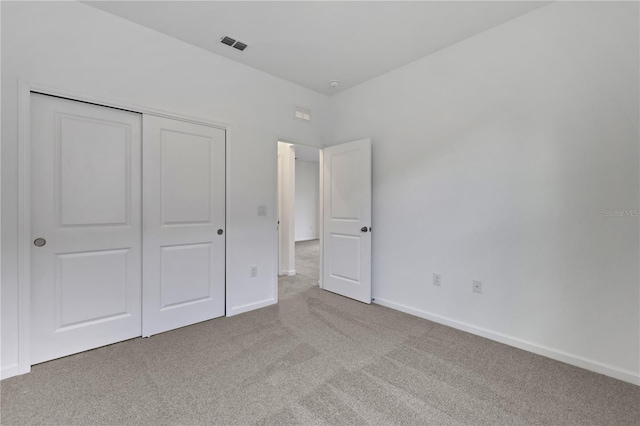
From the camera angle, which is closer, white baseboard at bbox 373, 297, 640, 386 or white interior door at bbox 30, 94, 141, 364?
white baseboard at bbox 373, 297, 640, 386

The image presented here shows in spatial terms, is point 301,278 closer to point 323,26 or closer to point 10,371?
point 10,371

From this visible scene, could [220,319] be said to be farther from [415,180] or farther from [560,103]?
[560,103]

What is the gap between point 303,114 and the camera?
370cm

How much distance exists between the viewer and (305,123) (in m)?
3.73

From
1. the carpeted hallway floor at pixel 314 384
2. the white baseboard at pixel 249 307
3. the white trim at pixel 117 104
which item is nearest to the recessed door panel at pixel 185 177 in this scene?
the white trim at pixel 117 104

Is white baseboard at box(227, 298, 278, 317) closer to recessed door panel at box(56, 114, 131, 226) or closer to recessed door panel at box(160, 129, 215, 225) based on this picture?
recessed door panel at box(160, 129, 215, 225)

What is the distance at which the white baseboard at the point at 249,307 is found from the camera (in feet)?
10.0

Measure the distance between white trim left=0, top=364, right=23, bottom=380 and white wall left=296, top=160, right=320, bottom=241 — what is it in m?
7.47

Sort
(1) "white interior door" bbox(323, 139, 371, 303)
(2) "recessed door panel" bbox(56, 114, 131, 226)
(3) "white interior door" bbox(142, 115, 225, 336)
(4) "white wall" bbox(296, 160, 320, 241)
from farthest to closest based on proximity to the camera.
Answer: (4) "white wall" bbox(296, 160, 320, 241)
(1) "white interior door" bbox(323, 139, 371, 303)
(3) "white interior door" bbox(142, 115, 225, 336)
(2) "recessed door panel" bbox(56, 114, 131, 226)

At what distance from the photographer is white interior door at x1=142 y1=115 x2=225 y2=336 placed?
2570mm

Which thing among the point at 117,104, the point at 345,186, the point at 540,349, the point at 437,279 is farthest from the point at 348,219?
the point at 117,104

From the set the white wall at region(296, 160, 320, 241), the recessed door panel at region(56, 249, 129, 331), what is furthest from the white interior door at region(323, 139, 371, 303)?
the white wall at region(296, 160, 320, 241)

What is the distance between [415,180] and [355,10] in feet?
5.60

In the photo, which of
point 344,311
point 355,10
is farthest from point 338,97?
point 344,311
